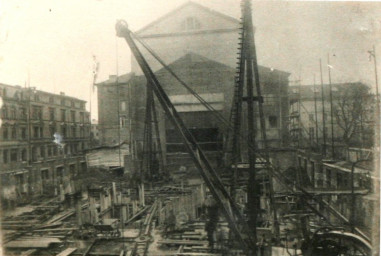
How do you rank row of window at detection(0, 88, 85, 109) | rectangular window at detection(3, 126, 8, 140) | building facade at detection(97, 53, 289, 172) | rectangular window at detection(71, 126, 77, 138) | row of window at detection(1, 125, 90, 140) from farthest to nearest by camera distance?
1. building facade at detection(97, 53, 289, 172)
2. rectangular window at detection(71, 126, 77, 138)
3. row of window at detection(1, 125, 90, 140)
4. rectangular window at detection(3, 126, 8, 140)
5. row of window at detection(0, 88, 85, 109)

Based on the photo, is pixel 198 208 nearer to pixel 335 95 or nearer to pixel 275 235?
pixel 275 235

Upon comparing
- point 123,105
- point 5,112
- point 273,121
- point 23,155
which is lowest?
point 23,155

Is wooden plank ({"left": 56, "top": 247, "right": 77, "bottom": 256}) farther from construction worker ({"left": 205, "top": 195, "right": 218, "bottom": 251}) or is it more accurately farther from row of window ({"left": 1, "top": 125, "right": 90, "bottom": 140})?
construction worker ({"left": 205, "top": 195, "right": 218, "bottom": 251})

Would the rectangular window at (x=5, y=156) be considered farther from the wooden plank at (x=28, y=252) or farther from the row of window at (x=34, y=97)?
the wooden plank at (x=28, y=252)

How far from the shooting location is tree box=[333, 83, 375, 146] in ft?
17.7

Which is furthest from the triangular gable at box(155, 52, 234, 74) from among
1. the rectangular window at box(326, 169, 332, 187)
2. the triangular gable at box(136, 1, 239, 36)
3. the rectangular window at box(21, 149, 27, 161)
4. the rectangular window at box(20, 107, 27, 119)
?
the rectangular window at box(21, 149, 27, 161)

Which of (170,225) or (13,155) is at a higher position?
(13,155)

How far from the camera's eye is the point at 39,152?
245 inches

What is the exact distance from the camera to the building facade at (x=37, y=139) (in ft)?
17.0

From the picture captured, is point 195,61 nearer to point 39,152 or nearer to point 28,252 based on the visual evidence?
point 39,152

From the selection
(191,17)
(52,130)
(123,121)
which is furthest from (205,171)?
(191,17)

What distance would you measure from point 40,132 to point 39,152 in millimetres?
621

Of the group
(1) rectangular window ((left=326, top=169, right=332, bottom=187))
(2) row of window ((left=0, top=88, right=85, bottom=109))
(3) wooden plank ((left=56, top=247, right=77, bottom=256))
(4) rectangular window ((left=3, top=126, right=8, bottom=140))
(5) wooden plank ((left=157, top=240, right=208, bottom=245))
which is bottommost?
(5) wooden plank ((left=157, top=240, right=208, bottom=245))

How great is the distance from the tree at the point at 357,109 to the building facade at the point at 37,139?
18.9 ft
